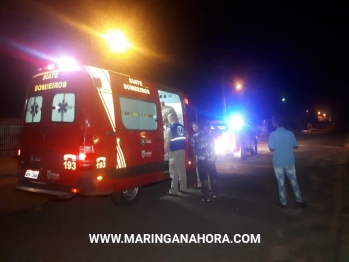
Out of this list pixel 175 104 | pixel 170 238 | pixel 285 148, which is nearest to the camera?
pixel 170 238

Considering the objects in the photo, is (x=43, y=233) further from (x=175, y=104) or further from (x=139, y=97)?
(x=175, y=104)

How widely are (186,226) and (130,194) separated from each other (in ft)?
6.63

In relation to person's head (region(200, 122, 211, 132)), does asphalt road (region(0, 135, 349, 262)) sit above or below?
below

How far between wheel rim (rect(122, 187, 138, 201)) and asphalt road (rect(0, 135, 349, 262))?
8.2 inches

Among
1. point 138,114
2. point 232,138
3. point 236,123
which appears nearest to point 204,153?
point 138,114

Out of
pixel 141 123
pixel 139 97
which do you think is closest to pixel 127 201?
pixel 141 123

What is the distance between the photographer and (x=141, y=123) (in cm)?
798

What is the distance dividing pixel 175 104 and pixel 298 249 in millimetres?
5762

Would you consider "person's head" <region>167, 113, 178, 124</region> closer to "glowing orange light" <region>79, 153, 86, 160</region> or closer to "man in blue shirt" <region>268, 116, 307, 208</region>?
"man in blue shirt" <region>268, 116, 307, 208</region>

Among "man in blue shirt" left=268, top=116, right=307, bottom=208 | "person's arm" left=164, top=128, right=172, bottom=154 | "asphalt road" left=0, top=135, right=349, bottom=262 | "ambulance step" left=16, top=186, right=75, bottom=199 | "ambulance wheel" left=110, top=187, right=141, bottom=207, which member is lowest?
"asphalt road" left=0, top=135, right=349, bottom=262

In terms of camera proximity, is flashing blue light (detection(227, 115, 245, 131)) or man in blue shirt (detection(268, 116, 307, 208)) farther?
flashing blue light (detection(227, 115, 245, 131))

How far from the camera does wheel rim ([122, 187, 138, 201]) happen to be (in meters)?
7.95

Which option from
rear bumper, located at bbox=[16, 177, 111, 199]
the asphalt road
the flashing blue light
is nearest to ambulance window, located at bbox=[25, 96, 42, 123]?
rear bumper, located at bbox=[16, 177, 111, 199]

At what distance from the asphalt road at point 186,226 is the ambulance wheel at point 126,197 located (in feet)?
0.47
